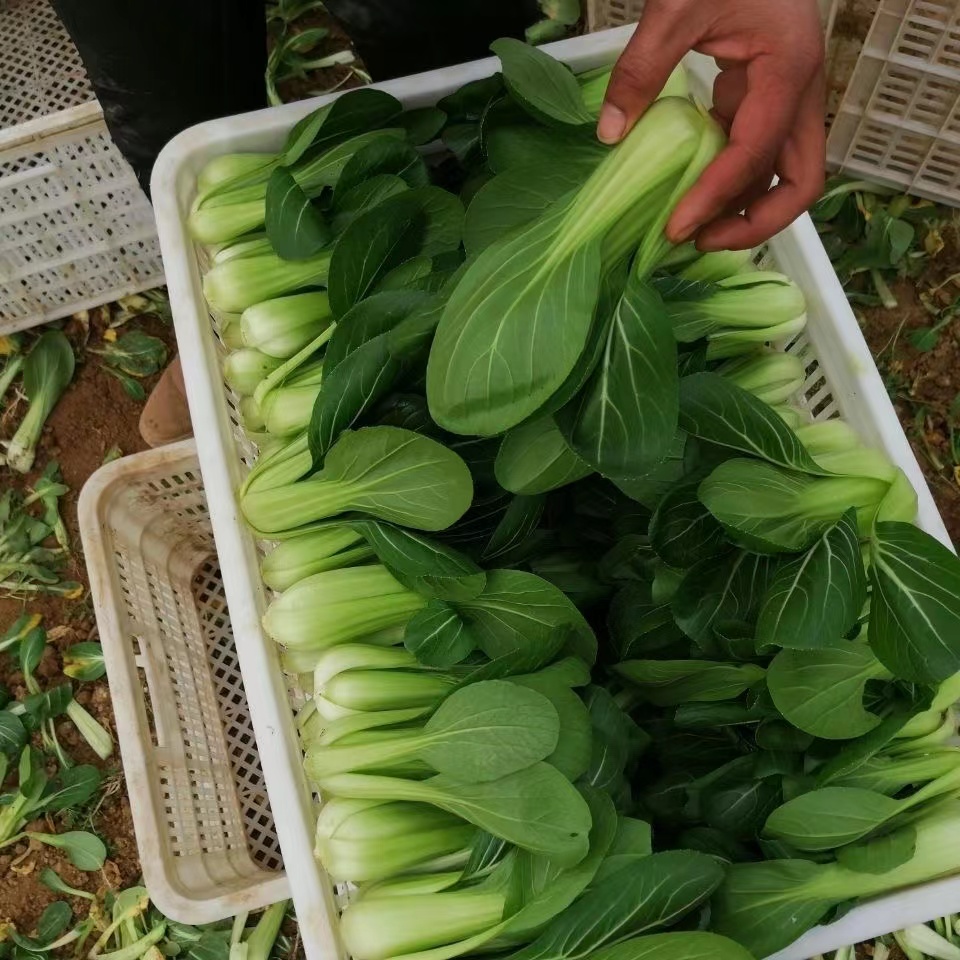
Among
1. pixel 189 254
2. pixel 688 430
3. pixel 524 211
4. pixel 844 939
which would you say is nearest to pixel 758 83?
pixel 524 211

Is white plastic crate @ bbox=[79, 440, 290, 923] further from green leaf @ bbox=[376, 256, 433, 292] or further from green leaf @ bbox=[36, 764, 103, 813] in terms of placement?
green leaf @ bbox=[376, 256, 433, 292]

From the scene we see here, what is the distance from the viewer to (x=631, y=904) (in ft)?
3.35

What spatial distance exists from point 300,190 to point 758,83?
62 centimetres

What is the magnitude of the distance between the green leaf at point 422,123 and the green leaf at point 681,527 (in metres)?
0.63

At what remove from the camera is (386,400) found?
1.19 metres

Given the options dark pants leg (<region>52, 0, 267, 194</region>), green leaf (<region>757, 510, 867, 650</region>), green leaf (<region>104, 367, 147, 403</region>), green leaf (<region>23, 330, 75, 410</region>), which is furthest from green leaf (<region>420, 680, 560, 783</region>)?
green leaf (<region>23, 330, 75, 410</region>)

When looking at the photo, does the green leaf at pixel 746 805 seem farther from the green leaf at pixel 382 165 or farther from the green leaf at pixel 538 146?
the green leaf at pixel 382 165

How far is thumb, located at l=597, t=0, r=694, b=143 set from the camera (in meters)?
0.87

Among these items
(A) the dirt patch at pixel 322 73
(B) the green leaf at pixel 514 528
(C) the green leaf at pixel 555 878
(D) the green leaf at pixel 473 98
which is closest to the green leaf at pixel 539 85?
(D) the green leaf at pixel 473 98

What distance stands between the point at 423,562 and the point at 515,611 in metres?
0.12

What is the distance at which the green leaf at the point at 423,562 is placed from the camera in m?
1.10

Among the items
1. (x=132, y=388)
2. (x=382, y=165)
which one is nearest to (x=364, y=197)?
(x=382, y=165)

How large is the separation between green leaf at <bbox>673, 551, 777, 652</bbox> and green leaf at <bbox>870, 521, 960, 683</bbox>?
13cm

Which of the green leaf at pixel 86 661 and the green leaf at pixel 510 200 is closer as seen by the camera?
the green leaf at pixel 510 200
